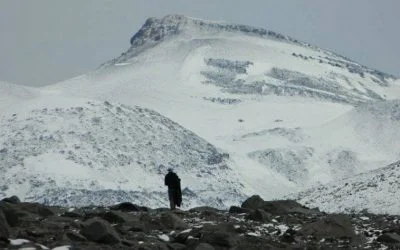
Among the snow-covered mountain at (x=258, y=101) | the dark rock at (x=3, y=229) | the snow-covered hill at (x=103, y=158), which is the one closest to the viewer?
the dark rock at (x=3, y=229)

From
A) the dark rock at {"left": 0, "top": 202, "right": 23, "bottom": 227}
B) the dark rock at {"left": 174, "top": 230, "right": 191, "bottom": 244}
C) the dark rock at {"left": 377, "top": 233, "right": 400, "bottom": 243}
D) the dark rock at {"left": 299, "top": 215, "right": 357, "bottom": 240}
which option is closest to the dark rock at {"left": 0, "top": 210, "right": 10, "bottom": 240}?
the dark rock at {"left": 0, "top": 202, "right": 23, "bottom": 227}

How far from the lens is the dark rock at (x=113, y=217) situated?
18.7m

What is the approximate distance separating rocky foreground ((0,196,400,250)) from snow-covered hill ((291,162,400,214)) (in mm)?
15252

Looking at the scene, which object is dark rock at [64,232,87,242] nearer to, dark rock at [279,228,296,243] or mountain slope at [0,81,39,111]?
dark rock at [279,228,296,243]

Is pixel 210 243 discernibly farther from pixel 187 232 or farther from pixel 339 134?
pixel 339 134

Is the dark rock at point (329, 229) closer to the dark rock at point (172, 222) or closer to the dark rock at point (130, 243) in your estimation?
the dark rock at point (172, 222)

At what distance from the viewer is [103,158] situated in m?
83.4

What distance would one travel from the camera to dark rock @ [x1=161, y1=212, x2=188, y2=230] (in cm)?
1888

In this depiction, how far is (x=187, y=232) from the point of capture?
693 inches

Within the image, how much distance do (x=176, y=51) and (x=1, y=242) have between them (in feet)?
557

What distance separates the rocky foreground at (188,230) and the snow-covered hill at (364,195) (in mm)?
15252

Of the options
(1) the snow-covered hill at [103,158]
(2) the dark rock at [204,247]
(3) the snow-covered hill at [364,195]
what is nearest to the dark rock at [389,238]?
(2) the dark rock at [204,247]

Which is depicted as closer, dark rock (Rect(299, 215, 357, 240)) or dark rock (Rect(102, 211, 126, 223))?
dark rock (Rect(102, 211, 126, 223))

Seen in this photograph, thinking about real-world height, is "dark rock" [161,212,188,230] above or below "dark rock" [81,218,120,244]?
above
